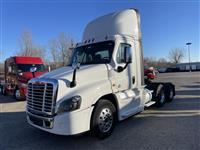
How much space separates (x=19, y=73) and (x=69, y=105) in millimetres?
9355

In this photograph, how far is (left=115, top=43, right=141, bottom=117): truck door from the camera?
18.7ft

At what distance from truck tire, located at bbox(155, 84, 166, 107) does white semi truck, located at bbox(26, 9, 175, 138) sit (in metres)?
0.77

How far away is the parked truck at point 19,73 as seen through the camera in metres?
12.3

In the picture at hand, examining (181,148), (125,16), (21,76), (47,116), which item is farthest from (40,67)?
(181,148)

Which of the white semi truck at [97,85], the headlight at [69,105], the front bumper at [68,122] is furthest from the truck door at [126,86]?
the headlight at [69,105]

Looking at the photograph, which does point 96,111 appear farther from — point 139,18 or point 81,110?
point 139,18

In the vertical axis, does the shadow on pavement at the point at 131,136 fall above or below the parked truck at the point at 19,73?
below

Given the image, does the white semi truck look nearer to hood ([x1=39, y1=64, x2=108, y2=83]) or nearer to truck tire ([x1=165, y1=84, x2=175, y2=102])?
hood ([x1=39, y1=64, x2=108, y2=83])

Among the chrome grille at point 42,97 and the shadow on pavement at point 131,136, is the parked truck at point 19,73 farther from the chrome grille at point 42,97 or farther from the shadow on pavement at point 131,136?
the chrome grille at point 42,97

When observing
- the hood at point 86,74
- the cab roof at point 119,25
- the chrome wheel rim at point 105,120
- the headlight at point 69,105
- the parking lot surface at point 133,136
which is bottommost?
the parking lot surface at point 133,136

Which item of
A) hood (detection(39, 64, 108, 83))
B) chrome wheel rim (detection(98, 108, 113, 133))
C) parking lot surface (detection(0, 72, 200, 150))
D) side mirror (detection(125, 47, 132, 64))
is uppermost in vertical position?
side mirror (detection(125, 47, 132, 64))

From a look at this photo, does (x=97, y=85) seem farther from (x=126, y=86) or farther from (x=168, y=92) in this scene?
(x=168, y=92)

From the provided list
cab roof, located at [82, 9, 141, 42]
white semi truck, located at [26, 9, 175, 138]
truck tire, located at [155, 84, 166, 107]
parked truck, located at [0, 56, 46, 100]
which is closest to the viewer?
white semi truck, located at [26, 9, 175, 138]

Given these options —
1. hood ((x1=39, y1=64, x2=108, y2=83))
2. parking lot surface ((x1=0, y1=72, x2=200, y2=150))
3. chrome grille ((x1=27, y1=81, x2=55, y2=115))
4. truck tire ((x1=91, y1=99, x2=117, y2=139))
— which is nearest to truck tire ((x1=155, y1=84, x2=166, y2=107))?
parking lot surface ((x1=0, y1=72, x2=200, y2=150))
